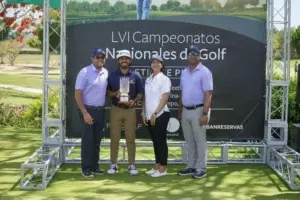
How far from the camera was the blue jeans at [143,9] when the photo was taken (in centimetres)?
665

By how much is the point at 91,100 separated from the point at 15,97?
18.5 ft

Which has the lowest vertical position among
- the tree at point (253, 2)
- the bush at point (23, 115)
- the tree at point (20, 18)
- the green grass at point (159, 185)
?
the green grass at point (159, 185)

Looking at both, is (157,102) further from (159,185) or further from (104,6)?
(104,6)

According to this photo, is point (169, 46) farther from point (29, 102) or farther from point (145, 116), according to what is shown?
point (29, 102)

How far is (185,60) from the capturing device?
6754 millimetres

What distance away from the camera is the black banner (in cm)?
670

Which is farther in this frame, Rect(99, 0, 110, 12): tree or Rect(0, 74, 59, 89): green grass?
Rect(0, 74, 59, 89): green grass

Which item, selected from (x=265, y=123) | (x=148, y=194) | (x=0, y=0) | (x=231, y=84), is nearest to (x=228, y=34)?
(x=231, y=84)

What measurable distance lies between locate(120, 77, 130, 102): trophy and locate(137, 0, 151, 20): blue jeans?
3.57 feet

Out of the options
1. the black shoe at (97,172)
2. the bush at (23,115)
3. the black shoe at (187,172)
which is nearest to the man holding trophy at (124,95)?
the black shoe at (97,172)

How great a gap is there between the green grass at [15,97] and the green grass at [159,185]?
421 centimetres

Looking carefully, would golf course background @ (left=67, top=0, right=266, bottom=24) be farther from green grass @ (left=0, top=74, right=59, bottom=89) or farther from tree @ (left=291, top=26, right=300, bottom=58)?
tree @ (left=291, top=26, right=300, bottom=58)

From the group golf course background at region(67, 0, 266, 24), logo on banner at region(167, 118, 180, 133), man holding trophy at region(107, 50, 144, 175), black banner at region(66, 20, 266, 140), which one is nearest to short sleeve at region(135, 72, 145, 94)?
man holding trophy at region(107, 50, 144, 175)

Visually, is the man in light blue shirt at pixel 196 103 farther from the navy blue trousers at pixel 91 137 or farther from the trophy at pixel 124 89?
the navy blue trousers at pixel 91 137
